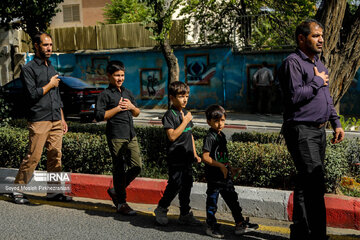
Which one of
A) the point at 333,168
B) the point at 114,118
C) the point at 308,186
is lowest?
the point at 333,168

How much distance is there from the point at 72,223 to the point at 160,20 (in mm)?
6373

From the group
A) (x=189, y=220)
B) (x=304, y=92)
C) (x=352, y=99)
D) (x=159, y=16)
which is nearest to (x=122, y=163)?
(x=189, y=220)

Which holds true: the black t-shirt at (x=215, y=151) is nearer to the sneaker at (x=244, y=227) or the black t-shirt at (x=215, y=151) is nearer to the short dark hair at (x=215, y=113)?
the short dark hair at (x=215, y=113)

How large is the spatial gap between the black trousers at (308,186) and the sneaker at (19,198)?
3161 mm

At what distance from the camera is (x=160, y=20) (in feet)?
33.4

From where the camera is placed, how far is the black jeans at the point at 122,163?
495 cm

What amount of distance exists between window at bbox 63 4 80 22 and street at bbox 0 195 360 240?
2784 centimetres

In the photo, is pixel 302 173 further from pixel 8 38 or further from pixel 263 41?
pixel 8 38

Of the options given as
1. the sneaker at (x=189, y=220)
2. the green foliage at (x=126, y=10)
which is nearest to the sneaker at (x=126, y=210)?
the sneaker at (x=189, y=220)

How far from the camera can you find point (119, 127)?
16.3 ft

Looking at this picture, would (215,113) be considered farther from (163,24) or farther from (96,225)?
(163,24)

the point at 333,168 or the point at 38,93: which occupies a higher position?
the point at 38,93

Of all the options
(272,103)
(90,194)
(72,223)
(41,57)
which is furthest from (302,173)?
(272,103)

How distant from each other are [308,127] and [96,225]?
2337 millimetres
